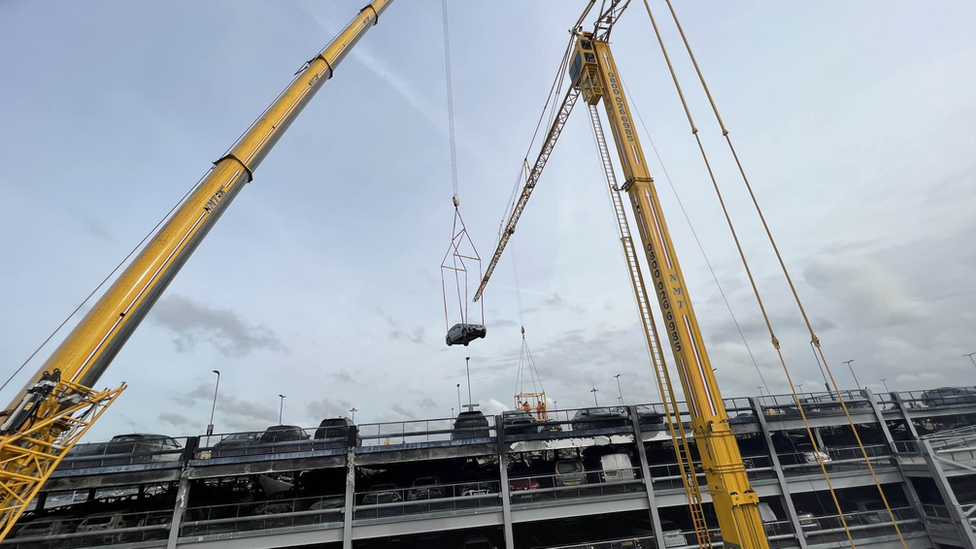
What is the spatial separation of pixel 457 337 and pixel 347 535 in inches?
613

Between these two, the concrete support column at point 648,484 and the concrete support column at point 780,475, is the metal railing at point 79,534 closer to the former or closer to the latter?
the concrete support column at point 648,484

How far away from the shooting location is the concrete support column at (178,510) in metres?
21.7

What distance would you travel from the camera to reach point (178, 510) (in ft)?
72.6

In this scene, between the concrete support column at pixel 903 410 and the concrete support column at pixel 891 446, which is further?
the concrete support column at pixel 903 410

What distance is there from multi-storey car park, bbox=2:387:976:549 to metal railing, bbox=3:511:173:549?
0.08 m

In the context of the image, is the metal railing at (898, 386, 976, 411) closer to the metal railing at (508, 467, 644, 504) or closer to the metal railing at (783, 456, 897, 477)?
the metal railing at (783, 456, 897, 477)

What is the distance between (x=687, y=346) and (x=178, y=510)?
28153 millimetres

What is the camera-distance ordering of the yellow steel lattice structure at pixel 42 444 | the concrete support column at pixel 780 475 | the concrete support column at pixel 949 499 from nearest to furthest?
1. the yellow steel lattice structure at pixel 42 444
2. the concrete support column at pixel 949 499
3. the concrete support column at pixel 780 475

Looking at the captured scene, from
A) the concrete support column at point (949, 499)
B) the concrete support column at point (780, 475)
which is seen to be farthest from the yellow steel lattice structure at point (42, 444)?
the concrete support column at point (949, 499)

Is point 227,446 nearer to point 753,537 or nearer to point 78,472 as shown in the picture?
point 78,472

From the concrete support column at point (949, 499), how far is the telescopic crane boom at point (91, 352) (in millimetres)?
44642

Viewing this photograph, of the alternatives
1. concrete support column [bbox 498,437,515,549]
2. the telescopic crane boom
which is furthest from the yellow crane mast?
the telescopic crane boom

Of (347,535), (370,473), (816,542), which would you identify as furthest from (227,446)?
(816,542)

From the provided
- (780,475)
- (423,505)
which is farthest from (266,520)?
(780,475)
